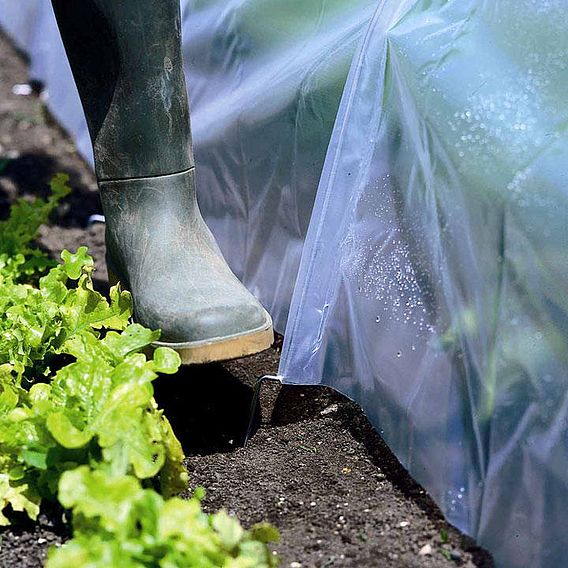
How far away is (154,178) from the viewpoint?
1549 mm

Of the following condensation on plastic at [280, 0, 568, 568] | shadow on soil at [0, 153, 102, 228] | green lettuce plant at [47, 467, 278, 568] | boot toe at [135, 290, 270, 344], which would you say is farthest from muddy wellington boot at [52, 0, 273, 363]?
shadow on soil at [0, 153, 102, 228]

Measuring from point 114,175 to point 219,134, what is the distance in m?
0.46

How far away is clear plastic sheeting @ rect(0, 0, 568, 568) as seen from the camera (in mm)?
1217

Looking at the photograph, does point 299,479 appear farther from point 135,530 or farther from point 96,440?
point 135,530

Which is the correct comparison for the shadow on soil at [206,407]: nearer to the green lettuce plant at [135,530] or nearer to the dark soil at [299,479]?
the dark soil at [299,479]

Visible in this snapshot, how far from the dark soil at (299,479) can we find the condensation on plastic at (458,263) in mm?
55

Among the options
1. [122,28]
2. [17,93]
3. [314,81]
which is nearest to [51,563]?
[122,28]

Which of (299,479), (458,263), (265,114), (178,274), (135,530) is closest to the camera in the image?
(135,530)

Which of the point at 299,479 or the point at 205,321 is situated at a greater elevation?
the point at 205,321

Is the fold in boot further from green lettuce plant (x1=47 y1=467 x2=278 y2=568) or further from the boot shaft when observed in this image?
green lettuce plant (x1=47 y1=467 x2=278 y2=568)

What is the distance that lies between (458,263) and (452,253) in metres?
0.02

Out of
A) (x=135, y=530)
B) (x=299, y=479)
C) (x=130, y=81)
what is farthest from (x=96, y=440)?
(x=130, y=81)

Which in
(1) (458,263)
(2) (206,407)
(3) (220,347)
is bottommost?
(2) (206,407)

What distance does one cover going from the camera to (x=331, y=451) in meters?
1.46
